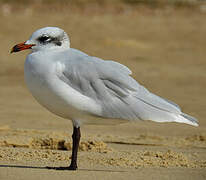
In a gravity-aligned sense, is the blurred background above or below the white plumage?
above

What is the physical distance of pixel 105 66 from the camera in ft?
17.6

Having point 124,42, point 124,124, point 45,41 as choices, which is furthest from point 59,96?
point 124,42

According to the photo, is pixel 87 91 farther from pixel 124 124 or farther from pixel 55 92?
pixel 124 124

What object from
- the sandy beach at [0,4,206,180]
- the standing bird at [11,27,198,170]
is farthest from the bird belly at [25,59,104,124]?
the sandy beach at [0,4,206,180]

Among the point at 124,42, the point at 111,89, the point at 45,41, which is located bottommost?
the point at 111,89

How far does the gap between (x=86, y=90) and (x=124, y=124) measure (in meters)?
4.84

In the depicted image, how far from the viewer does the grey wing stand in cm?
529

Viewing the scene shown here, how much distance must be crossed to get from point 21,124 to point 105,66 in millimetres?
4632

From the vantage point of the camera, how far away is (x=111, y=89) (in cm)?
538

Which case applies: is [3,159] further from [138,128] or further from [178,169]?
[138,128]

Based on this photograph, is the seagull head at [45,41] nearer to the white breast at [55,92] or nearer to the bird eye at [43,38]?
the bird eye at [43,38]

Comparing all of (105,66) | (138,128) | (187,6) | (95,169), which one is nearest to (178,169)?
(95,169)

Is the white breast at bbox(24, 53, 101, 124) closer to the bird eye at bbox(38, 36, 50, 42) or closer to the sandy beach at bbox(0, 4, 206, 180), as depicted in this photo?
the bird eye at bbox(38, 36, 50, 42)

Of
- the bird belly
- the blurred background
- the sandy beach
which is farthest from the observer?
the blurred background
